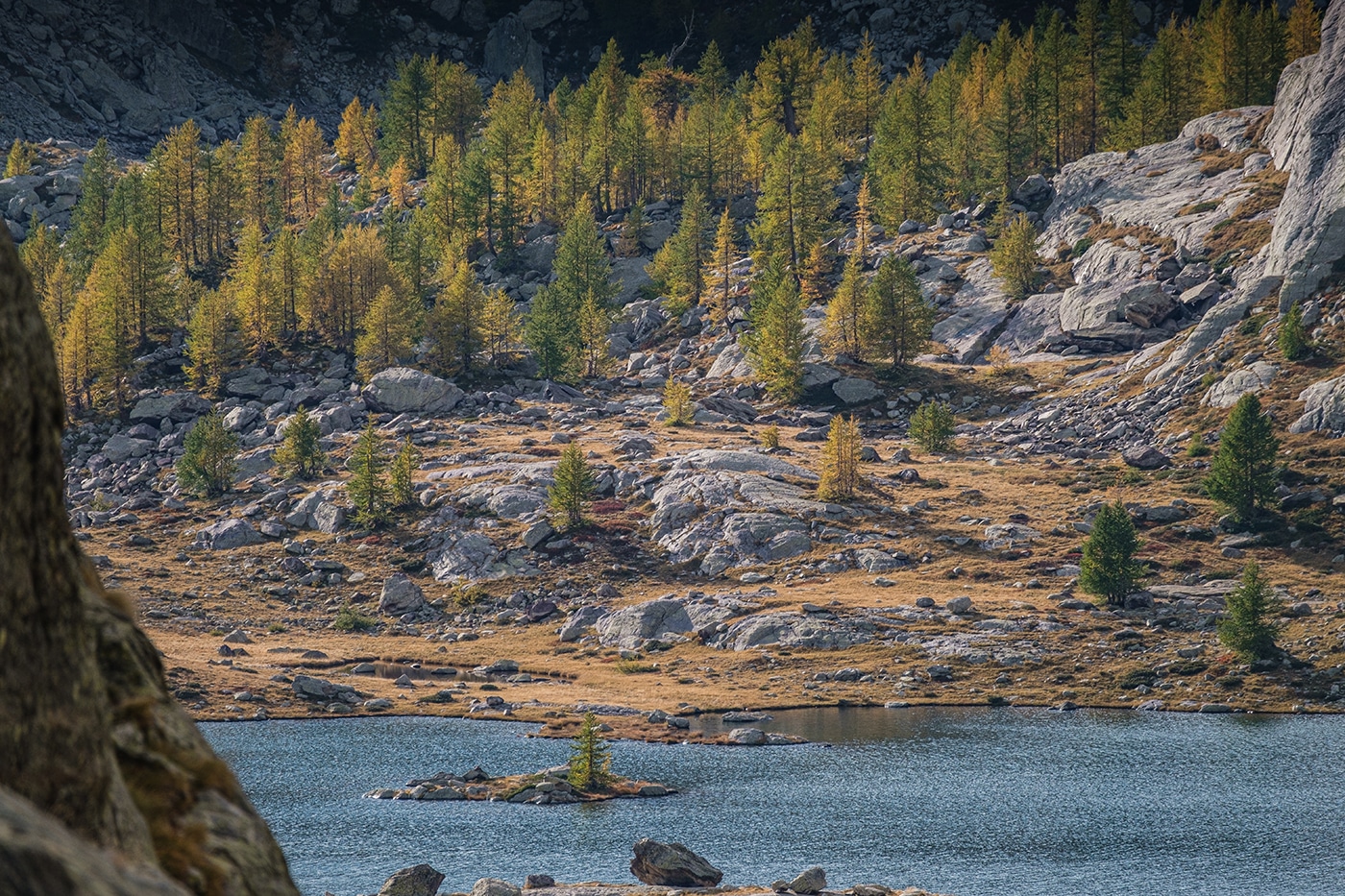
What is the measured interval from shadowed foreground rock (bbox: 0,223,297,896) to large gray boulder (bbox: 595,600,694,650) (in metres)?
97.2

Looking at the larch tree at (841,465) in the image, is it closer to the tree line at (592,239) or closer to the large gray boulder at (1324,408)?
the tree line at (592,239)

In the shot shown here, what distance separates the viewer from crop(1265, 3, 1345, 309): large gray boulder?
137m

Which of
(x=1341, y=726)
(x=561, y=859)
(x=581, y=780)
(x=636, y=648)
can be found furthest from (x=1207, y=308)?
(x=561, y=859)

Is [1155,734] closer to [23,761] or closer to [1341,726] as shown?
[1341,726]

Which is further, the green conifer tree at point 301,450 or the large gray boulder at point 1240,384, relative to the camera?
the green conifer tree at point 301,450

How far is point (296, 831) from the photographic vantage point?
6388 centimetres

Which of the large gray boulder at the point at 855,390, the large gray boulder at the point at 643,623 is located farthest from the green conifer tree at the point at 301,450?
the large gray boulder at the point at 855,390

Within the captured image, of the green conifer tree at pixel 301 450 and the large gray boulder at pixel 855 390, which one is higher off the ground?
the large gray boulder at pixel 855 390

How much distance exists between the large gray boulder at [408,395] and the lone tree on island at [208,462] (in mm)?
20180

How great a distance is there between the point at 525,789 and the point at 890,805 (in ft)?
68.2

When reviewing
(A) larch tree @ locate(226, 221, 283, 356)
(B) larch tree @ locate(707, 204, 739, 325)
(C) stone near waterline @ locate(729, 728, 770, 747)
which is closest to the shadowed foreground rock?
(C) stone near waterline @ locate(729, 728, 770, 747)

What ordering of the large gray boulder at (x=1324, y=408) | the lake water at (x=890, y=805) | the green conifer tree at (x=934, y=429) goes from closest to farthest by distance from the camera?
the lake water at (x=890, y=805) < the large gray boulder at (x=1324, y=408) < the green conifer tree at (x=934, y=429)

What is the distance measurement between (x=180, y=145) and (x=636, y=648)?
129 meters

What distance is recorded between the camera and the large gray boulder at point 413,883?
50.0 metres
